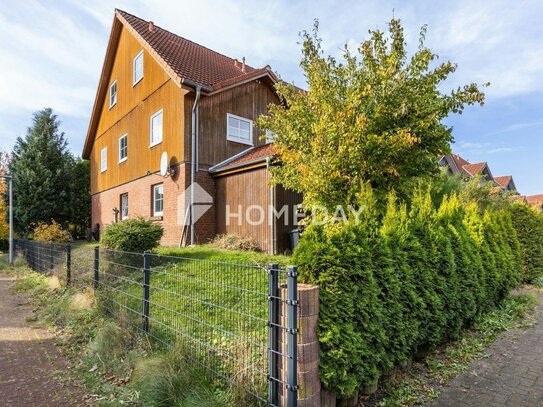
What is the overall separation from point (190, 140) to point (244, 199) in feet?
9.77

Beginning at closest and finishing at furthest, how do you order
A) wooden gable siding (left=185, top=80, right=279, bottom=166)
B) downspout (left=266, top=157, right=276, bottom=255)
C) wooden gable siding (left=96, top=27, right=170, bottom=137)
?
downspout (left=266, top=157, right=276, bottom=255)
wooden gable siding (left=185, top=80, right=279, bottom=166)
wooden gable siding (left=96, top=27, right=170, bottom=137)

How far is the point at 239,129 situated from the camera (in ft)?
43.8

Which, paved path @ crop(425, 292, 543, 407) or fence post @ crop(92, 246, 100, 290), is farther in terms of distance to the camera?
fence post @ crop(92, 246, 100, 290)

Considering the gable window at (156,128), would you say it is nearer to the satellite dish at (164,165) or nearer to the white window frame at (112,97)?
the satellite dish at (164,165)

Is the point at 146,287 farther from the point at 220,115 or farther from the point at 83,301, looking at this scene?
the point at 220,115

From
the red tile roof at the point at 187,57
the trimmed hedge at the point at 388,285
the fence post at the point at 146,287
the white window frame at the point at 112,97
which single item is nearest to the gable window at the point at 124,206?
the white window frame at the point at 112,97

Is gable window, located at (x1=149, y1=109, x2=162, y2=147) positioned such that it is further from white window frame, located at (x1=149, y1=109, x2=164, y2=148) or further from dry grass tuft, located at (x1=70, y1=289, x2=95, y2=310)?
dry grass tuft, located at (x1=70, y1=289, x2=95, y2=310)

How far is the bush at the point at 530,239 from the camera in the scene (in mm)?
8156

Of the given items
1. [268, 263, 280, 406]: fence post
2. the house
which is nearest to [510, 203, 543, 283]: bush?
the house

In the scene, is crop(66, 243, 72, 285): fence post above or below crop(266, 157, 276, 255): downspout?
below

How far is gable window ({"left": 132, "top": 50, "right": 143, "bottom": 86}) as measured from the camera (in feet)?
48.6

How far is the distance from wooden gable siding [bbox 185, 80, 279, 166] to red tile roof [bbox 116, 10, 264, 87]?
1.99ft

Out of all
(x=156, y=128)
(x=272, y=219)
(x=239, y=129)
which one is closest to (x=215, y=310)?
(x=272, y=219)

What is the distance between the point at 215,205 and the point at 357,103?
699 centimetres
